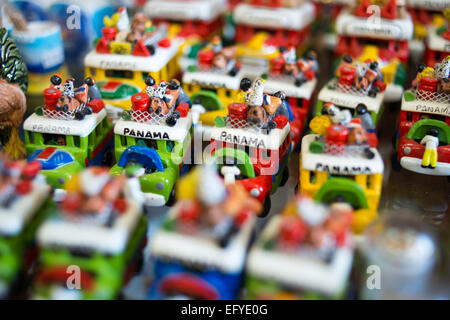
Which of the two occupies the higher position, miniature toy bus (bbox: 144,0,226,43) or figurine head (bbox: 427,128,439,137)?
miniature toy bus (bbox: 144,0,226,43)

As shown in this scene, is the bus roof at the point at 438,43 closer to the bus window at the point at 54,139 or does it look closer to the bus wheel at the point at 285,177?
the bus wheel at the point at 285,177

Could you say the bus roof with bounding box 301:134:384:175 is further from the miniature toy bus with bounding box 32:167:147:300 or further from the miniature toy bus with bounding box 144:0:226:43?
the miniature toy bus with bounding box 144:0:226:43

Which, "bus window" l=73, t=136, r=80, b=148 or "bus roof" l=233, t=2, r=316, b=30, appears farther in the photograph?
"bus roof" l=233, t=2, r=316, b=30

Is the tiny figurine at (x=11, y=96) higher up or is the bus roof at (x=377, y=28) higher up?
the bus roof at (x=377, y=28)

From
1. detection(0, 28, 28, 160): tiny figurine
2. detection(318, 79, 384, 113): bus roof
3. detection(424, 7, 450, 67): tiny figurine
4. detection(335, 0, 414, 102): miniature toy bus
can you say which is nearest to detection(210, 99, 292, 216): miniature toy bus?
detection(318, 79, 384, 113): bus roof

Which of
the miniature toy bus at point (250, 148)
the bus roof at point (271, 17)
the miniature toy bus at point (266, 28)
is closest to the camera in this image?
the miniature toy bus at point (250, 148)

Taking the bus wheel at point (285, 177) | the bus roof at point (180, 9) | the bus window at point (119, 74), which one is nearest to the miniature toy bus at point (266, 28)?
the bus roof at point (180, 9)
